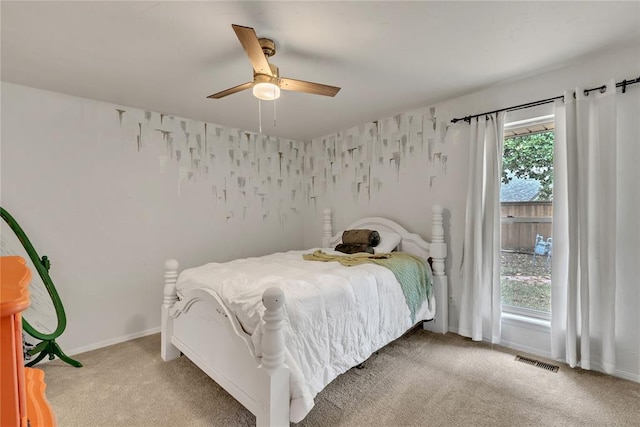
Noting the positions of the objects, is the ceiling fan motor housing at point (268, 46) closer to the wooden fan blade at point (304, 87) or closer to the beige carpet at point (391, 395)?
the wooden fan blade at point (304, 87)

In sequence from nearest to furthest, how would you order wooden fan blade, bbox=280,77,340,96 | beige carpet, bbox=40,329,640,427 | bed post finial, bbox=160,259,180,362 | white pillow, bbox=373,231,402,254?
beige carpet, bbox=40,329,640,427
wooden fan blade, bbox=280,77,340,96
bed post finial, bbox=160,259,180,362
white pillow, bbox=373,231,402,254

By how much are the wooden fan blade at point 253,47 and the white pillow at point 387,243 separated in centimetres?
209

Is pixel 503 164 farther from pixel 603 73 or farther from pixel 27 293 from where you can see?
pixel 27 293

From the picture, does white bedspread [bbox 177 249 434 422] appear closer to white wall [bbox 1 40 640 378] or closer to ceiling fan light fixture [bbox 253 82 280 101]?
white wall [bbox 1 40 640 378]

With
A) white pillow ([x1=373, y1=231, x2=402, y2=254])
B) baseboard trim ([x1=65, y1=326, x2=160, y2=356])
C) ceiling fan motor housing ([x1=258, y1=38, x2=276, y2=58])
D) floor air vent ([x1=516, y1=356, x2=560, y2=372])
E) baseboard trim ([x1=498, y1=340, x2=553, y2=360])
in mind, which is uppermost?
ceiling fan motor housing ([x1=258, y1=38, x2=276, y2=58])

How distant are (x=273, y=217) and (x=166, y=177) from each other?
1501mm

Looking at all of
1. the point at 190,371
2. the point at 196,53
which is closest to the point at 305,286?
the point at 190,371

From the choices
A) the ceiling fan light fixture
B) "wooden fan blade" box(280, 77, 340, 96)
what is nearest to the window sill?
"wooden fan blade" box(280, 77, 340, 96)

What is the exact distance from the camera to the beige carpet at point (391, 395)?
1787 mm

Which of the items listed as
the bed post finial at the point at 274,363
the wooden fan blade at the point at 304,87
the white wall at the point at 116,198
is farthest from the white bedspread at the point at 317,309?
the wooden fan blade at the point at 304,87

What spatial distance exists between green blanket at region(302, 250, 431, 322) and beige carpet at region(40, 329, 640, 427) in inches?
19.1

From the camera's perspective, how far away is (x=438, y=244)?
9.87ft

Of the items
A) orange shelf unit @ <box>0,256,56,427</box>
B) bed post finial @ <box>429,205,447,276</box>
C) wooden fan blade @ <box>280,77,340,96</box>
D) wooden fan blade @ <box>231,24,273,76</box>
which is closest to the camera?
orange shelf unit @ <box>0,256,56,427</box>

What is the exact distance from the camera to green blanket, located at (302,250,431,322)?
8.50 ft
